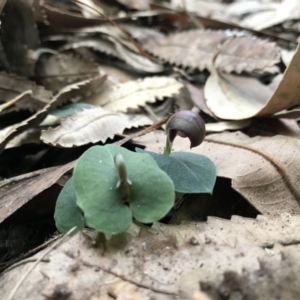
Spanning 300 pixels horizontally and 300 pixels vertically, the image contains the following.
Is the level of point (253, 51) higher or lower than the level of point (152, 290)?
higher

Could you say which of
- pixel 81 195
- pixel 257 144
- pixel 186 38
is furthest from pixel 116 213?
pixel 186 38

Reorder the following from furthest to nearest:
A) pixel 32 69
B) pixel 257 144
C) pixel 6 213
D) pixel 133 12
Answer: pixel 133 12
pixel 32 69
pixel 257 144
pixel 6 213

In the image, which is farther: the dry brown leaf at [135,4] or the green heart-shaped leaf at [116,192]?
the dry brown leaf at [135,4]

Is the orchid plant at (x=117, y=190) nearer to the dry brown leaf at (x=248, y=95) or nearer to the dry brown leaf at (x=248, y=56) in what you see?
the dry brown leaf at (x=248, y=95)

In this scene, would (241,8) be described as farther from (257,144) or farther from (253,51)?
(257,144)

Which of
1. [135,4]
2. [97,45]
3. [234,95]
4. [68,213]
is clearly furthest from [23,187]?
[135,4]

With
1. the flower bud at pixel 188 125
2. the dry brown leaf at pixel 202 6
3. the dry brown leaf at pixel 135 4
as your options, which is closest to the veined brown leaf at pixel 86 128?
the flower bud at pixel 188 125

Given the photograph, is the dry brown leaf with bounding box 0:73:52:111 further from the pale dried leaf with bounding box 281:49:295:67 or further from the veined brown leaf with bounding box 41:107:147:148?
the pale dried leaf with bounding box 281:49:295:67

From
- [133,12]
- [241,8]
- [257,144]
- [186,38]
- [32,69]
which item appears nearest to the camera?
[257,144]

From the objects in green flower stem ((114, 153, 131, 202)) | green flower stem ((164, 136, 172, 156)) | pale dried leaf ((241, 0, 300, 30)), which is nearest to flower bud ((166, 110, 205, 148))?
green flower stem ((164, 136, 172, 156))
